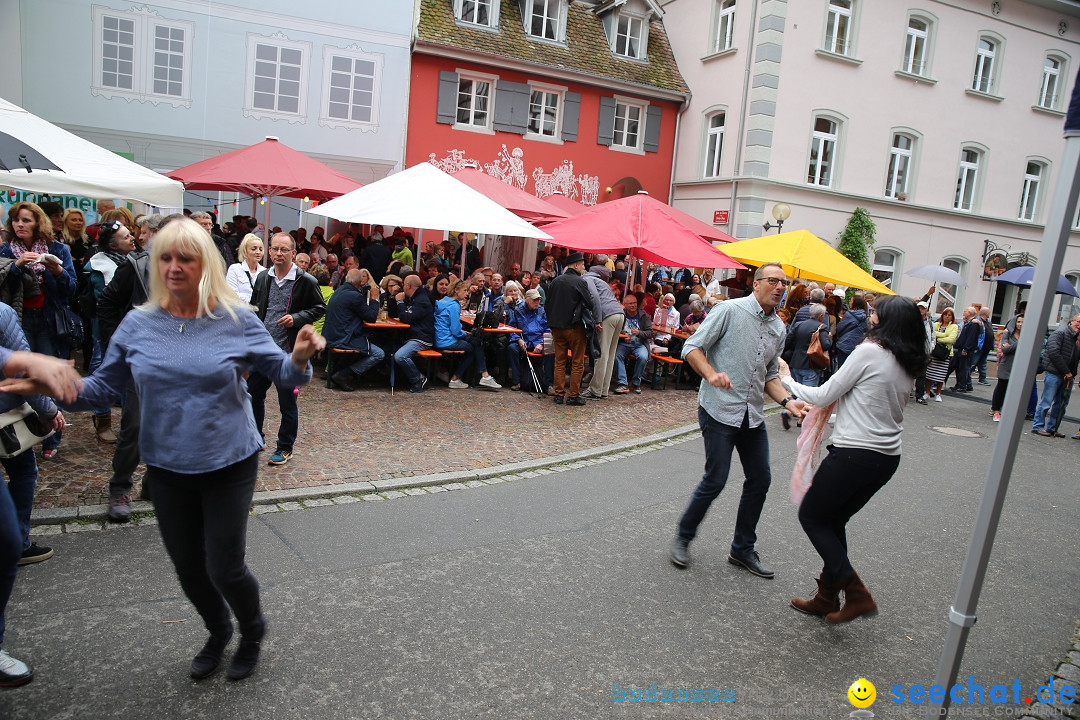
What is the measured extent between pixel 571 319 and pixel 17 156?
6.09 meters

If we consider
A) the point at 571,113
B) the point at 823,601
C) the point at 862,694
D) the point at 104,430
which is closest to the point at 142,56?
the point at 571,113

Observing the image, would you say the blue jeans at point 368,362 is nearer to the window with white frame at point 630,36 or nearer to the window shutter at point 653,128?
the window shutter at point 653,128

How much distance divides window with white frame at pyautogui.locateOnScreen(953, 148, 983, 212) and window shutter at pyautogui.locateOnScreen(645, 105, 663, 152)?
914 cm

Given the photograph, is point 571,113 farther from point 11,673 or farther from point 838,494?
point 11,673

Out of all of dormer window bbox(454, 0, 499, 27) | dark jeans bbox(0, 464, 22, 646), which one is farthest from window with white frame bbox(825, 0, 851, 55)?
dark jeans bbox(0, 464, 22, 646)

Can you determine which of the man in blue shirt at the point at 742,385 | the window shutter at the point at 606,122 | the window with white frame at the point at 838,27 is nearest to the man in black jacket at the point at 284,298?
the man in blue shirt at the point at 742,385

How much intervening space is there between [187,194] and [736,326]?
16.6 meters

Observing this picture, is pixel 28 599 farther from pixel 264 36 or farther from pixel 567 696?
pixel 264 36

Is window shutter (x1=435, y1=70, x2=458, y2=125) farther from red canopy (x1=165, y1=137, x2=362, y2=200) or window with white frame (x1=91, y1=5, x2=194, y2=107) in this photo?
red canopy (x1=165, y1=137, x2=362, y2=200)

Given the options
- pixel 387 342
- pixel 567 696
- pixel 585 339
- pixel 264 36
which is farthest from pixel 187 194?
pixel 567 696

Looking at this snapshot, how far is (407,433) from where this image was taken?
771 centimetres

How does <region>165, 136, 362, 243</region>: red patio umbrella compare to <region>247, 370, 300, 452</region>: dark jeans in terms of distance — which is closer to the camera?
<region>247, 370, 300, 452</region>: dark jeans

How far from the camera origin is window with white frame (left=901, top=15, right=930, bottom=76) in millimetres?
21188

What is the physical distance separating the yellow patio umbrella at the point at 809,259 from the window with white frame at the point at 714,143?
912cm
